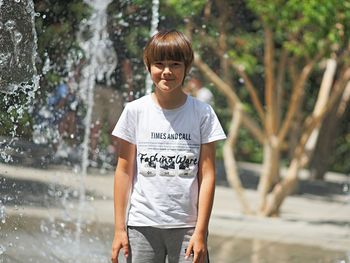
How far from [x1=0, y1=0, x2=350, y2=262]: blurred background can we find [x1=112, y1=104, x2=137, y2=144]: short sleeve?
140cm

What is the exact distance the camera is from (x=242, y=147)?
70.6 feet

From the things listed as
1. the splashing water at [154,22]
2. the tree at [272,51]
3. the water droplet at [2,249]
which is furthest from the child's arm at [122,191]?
the tree at [272,51]

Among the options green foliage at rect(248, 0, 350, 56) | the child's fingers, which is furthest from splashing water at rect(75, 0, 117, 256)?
the child's fingers

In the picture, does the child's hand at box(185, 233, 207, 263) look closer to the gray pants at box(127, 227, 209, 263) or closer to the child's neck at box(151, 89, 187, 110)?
the gray pants at box(127, 227, 209, 263)

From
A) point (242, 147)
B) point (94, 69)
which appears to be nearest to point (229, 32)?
point (94, 69)

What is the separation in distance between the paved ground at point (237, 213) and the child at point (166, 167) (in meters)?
1.70

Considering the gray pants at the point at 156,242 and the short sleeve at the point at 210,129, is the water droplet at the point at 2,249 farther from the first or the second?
the short sleeve at the point at 210,129

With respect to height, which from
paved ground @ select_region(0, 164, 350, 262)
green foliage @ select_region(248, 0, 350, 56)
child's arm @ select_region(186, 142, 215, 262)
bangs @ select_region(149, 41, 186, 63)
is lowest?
paved ground @ select_region(0, 164, 350, 262)

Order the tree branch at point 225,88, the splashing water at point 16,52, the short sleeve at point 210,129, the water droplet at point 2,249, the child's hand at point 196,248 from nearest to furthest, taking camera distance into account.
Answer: the child's hand at point 196,248
the short sleeve at point 210,129
the splashing water at point 16,52
the water droplet at point 2,249
the tree branch at point 225,88

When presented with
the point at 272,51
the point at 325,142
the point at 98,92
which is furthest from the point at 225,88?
the point at 325,142

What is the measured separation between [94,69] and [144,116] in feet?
14.8

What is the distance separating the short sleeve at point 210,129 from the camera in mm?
3349

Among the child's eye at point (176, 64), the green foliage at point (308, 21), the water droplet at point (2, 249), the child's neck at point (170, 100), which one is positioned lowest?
the water droplet at point (2, 249)

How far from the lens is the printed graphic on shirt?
3312 millimetres
